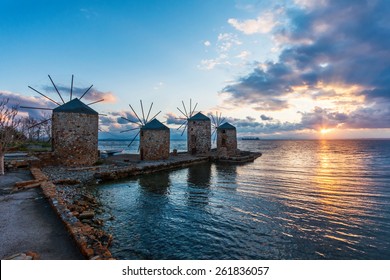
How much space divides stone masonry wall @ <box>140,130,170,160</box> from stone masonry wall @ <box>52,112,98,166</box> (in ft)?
22.0

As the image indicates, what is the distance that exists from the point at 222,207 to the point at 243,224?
2067 millimetres

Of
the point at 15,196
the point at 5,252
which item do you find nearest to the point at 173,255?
the point at 5,252

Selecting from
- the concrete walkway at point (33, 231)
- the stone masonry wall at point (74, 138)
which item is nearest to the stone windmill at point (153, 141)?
the stone masonry wall at point (74, 138)

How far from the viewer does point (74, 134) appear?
1730cm

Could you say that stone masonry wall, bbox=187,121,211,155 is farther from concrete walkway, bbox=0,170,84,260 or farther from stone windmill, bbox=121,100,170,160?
concrete walkway, bbox=0,170,84,260

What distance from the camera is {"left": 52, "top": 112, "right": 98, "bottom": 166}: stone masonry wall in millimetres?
16812

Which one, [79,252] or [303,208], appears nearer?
[79,252]

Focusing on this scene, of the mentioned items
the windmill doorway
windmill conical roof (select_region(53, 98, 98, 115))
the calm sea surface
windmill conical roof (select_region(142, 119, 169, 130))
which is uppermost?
windmill conical roof (select_region(53, 98, 98, 115))

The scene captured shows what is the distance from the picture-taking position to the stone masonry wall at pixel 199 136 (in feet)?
107

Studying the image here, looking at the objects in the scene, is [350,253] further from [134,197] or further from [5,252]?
[134,197]

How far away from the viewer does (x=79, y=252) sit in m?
4.46

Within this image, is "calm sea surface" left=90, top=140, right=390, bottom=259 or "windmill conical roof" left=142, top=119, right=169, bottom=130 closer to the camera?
"calm sea surface" left=90, top=140, right=390, bottom=259

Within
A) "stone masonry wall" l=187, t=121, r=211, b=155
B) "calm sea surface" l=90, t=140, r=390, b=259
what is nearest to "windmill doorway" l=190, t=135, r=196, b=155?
"stone masonry wall" l=187, t=121, r=211, b=155

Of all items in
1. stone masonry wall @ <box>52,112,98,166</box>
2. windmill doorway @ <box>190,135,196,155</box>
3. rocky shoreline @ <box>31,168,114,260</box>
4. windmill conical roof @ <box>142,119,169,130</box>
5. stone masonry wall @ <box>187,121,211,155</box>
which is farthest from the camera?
windmill doorway @ <box>190,135,196,155</box>
